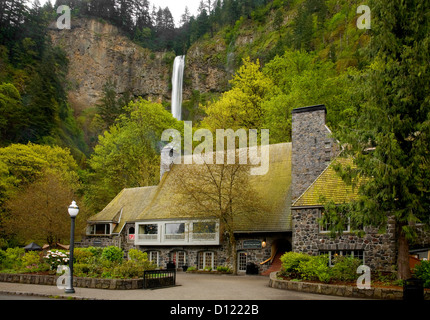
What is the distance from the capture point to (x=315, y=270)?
1731cm

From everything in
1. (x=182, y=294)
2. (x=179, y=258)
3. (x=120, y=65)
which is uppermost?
(x=120, y=65)

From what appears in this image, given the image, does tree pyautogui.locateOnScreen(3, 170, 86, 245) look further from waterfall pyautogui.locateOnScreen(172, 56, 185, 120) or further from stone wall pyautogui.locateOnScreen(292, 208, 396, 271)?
waterfall pyautogui.locateOnScreen(172, 56, 185, 120)

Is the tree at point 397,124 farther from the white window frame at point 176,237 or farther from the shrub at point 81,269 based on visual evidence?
the white window frame at point 176,237

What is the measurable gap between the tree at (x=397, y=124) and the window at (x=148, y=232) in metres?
18.8

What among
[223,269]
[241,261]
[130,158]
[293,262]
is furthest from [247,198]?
[130,158]

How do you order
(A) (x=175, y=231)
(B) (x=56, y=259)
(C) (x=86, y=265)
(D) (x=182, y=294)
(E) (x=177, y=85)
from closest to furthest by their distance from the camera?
(D) (x=182, y=294) → (C) (x=86, y=265) → (B) (x=56, y=259) → (A) (x=175, y=231) → (E) (x=177, y=85)

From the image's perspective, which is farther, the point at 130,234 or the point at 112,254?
the point at 130,234

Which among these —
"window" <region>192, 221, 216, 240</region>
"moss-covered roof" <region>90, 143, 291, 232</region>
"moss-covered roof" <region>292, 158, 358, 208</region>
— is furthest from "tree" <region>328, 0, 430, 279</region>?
"window" <region>192, 221, 216, 240</region>

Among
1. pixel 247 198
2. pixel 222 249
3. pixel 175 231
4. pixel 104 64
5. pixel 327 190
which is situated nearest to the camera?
pixel 327 190

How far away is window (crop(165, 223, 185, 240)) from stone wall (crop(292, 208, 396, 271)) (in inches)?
413

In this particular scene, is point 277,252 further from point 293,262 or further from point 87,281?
point 87,281

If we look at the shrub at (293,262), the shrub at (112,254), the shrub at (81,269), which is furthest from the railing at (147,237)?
the shrub at (293,262)

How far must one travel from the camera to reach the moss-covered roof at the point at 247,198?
26.6m

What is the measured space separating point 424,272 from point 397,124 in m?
5.66
